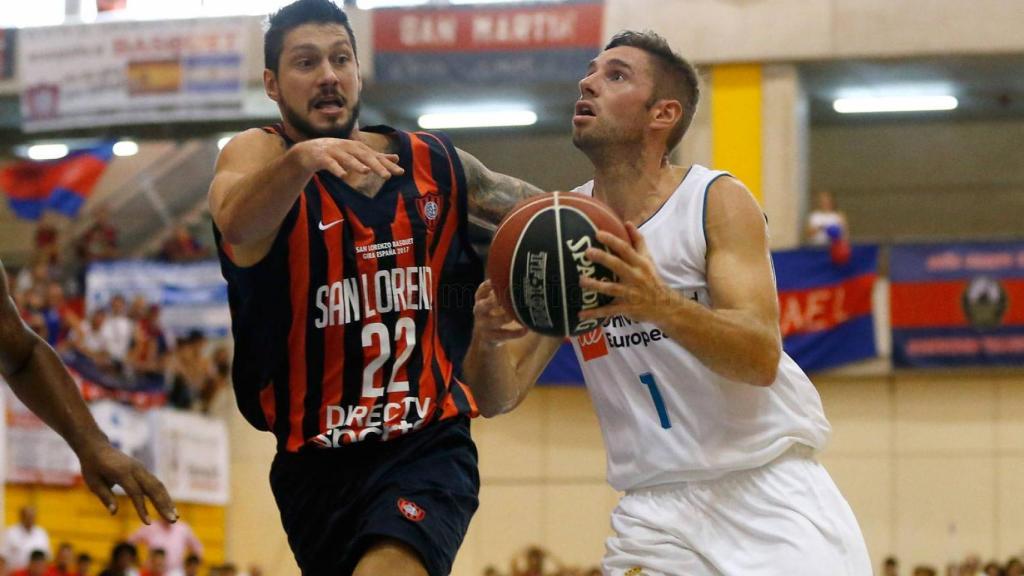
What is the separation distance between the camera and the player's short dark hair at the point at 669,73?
Result: 4.78 metres

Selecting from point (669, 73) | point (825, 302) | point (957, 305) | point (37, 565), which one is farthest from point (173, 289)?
point (669, 73)

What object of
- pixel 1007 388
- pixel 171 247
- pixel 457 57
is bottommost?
pixel 1007 388

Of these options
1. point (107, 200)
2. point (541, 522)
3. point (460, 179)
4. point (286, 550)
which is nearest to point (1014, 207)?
point (541, 522)

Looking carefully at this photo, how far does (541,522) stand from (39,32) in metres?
8.47

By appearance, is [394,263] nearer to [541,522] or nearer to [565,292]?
[565,292]

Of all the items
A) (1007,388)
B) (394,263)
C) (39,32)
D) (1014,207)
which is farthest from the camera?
(1014,207)

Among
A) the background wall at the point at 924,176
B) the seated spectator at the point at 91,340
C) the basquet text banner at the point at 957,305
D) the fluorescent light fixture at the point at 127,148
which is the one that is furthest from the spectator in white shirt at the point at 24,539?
the background wall at the point at 924,176

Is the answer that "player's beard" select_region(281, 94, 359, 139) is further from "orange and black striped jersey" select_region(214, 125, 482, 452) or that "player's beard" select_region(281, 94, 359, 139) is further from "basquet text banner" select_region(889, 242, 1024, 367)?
"basquet text banner" select_region(889, 242, 1024, 367)

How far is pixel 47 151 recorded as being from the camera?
→ 21688mm

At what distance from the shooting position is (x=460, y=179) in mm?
4973

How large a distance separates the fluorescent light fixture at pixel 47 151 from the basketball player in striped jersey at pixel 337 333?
57.9 feet

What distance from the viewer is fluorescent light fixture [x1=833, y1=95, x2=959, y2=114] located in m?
18.7

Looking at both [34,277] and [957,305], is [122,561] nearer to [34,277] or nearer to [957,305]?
[34,277]

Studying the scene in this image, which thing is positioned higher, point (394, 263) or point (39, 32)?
point (39, 32)
